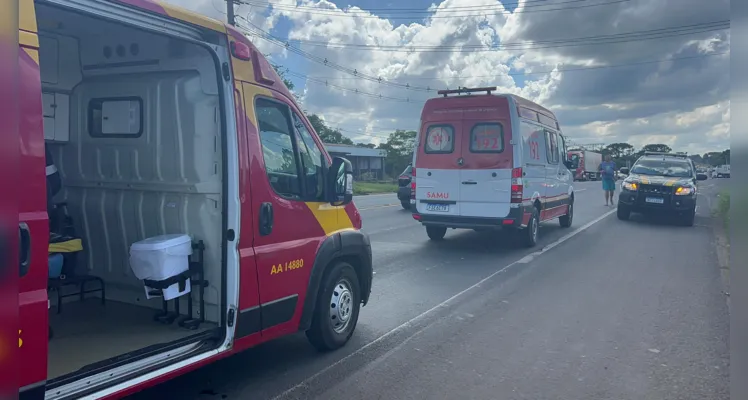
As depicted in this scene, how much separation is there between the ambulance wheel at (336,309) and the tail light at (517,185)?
558 cm

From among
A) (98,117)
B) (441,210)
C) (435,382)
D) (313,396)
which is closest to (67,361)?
(313,396)

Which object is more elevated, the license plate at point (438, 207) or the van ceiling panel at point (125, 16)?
the van ceiling panel at point (125, 16)

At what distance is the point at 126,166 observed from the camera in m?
4.81

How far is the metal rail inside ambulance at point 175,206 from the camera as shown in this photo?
3.93 m

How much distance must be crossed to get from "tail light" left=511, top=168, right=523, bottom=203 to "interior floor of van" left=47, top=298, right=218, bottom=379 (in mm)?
7045

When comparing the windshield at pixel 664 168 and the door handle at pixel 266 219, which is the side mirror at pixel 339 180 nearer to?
the door handle at pixel 266 219

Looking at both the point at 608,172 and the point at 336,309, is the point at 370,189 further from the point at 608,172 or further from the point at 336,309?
the point at 336,309

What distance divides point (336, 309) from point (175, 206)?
5.36 ft

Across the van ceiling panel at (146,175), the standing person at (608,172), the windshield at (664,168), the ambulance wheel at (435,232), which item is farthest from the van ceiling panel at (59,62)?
the standing person at (608,172)

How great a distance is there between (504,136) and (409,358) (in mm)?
6180

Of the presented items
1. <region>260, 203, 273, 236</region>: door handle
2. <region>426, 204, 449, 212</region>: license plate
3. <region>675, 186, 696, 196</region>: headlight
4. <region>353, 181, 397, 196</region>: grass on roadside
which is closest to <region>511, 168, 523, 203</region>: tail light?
<region>426, 204, 449, 212</region>: license plate

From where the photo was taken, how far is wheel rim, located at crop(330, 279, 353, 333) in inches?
200

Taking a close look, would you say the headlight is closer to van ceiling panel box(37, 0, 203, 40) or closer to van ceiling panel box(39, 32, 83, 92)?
van ceiling panel box(37, 0, 203, 40)

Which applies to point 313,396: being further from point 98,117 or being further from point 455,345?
point 98,117
